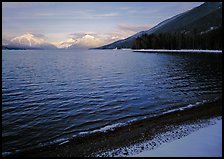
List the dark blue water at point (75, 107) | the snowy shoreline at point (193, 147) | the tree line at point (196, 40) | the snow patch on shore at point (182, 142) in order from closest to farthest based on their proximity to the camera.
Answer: the snowy shoreline at point (193, 147), the snow patch on shore at point (182, 142), the dark blue water at point (75, 107), the tree line at point (196, 40)

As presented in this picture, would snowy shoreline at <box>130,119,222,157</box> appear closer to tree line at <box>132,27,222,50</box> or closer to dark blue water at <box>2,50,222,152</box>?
dark blue water at <box>2,50,222,152</box>

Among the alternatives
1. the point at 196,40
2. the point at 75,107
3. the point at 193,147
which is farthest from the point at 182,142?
the point at 196,40

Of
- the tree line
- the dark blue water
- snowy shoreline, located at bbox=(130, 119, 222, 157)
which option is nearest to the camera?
snowy shoreline, located at bbox=(130, 119, 222, 157)

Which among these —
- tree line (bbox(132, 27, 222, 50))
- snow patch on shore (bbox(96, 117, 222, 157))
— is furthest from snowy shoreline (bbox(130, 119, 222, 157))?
tree line (bbox(132, 27, 222, 50))

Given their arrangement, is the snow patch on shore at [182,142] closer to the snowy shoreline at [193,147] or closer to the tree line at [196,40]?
the snowy shoreline at [193,147]

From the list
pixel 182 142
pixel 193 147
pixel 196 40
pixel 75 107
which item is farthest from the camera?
pixel 196 40

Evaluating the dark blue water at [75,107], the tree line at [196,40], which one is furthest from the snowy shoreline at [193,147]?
the tree line at [196,40]

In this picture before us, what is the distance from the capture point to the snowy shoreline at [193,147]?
12.7m

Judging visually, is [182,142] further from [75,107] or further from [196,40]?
[196,40]

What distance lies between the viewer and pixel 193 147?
13.6 meters

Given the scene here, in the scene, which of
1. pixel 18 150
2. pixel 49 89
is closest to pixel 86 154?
pixel 18 150

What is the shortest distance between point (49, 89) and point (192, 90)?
22517 mm

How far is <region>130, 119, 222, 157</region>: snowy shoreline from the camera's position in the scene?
12.7 metres

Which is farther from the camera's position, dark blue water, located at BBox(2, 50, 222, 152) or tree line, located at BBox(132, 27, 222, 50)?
tree line, located at BBox(132, 27, 222, 50)
